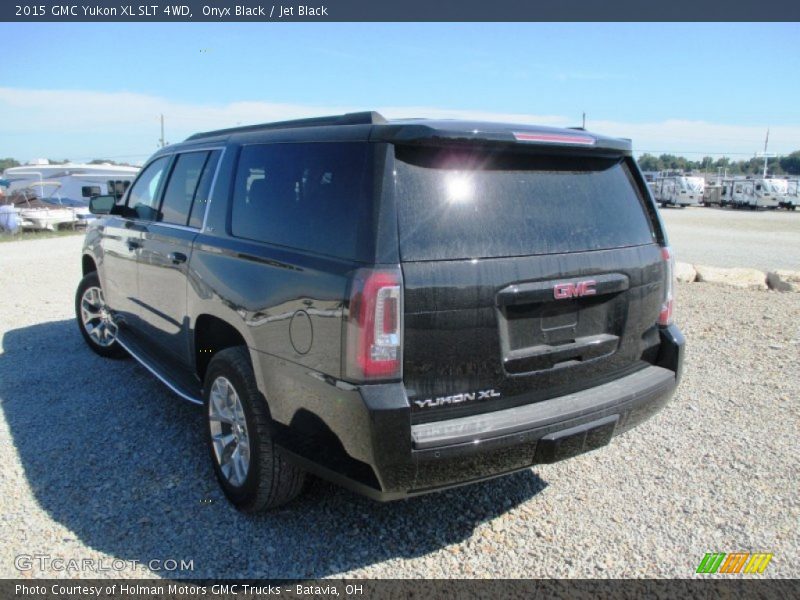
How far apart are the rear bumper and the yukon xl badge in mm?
76

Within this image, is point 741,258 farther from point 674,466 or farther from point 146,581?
point 146,581

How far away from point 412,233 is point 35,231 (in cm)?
2442

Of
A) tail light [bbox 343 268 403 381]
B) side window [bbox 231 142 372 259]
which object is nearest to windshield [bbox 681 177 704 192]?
side window [bbox 231 142 372 259]

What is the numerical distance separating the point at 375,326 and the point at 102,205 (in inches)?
162

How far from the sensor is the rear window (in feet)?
8.30

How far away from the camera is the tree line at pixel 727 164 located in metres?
113

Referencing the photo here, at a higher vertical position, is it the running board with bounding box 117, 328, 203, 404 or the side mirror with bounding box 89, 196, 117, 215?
the side mirror with bounding box 89, 196, 117, 215

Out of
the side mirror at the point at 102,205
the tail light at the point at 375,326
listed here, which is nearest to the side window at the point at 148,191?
the side mirror at the point at 102,205

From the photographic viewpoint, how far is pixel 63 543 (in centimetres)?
300

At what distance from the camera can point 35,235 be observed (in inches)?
842

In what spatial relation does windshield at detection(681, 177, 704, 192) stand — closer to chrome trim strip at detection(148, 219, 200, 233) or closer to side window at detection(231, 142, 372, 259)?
chrome trim strip at detection(148, 219, 200, 233)

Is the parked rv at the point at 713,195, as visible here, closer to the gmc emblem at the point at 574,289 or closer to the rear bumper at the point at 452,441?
the gmc emblem at the point at 574,289

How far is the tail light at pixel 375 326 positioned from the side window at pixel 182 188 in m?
2.02

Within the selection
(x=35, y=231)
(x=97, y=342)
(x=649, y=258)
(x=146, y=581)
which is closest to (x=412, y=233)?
(x=649, y=258)
